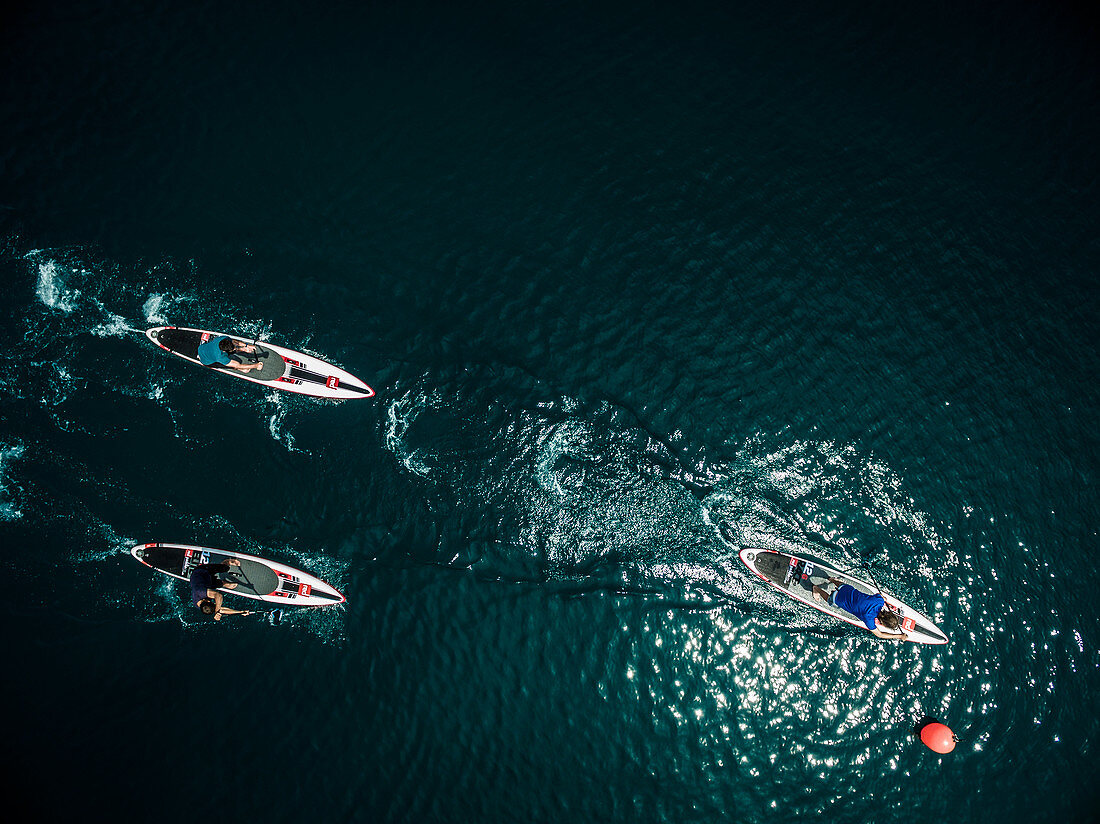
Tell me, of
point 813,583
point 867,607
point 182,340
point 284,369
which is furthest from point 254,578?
point 867,607

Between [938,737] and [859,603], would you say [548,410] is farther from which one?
[938,737]

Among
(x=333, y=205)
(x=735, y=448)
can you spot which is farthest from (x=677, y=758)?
(x=333, y=205)

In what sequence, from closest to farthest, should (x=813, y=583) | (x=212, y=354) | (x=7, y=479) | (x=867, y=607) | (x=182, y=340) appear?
(x=867, y=607), (x=813, y=583), (x=7, y=479), (x=212, y=354), (x=182, y=340)

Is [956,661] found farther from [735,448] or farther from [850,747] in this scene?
[735,448]

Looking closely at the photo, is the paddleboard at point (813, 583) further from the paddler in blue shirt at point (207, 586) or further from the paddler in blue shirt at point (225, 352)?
the paddler in blue shirt at point (225, 352)

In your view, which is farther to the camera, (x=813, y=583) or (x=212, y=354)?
(x=212, y=354)
